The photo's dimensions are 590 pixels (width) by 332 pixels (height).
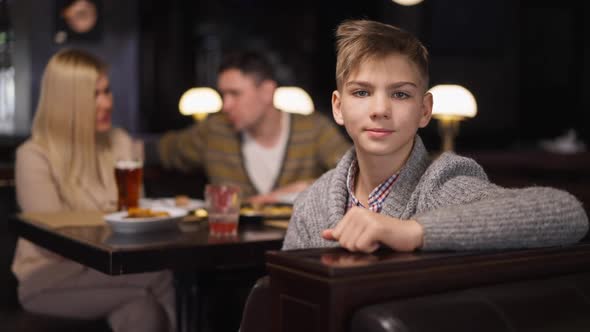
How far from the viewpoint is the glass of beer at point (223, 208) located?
2.06 meters

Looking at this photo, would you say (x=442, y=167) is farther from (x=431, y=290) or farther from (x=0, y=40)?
(x=0, y=40)

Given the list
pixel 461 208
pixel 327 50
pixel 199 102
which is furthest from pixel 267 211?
pixel 327 50

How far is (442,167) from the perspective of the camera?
4.24 ft

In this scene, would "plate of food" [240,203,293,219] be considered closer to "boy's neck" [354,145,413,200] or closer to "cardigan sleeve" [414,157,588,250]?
"boy's neck" [354,145,413,200]

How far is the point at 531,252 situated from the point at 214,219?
1.10 m

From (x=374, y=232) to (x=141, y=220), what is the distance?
107 centimetres

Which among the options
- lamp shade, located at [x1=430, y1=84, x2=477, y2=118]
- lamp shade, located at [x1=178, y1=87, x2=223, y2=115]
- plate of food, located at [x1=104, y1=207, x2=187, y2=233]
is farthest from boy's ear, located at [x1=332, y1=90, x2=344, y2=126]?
lamp shade, located at [x1=178, y1=87, x2=223, y2=115]

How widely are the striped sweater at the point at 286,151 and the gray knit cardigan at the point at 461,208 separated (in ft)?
5.81

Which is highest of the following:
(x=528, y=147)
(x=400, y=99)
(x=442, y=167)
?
(x=400, y=99)

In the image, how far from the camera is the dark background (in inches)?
295

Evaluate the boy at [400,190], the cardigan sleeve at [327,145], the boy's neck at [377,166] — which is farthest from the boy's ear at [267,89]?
the boy's neck at [377,166]

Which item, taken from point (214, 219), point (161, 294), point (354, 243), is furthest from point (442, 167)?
point (161, 294)

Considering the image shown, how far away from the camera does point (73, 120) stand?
2.61m

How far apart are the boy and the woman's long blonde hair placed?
130 cm
